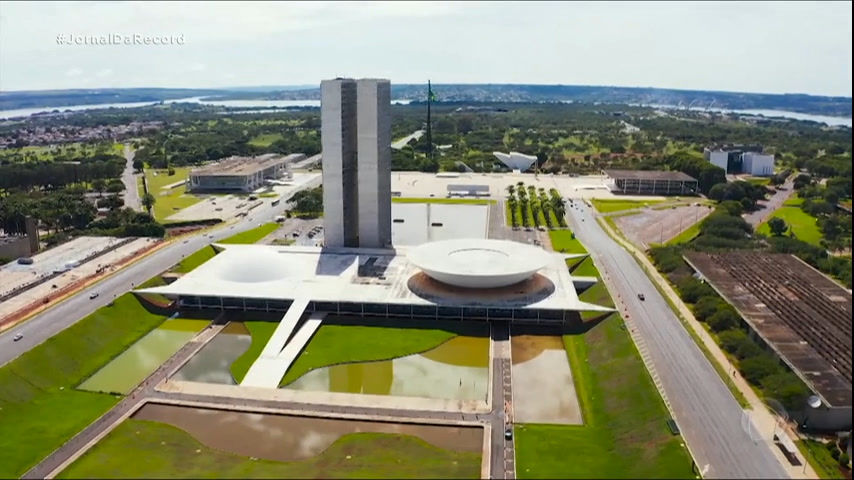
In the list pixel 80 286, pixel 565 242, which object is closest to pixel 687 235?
pixel 565 242

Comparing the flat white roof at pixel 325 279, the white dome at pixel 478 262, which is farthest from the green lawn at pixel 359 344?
the white dome at pixel 478 262

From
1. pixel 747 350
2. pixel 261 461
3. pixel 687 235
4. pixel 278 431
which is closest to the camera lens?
pixel 261 461

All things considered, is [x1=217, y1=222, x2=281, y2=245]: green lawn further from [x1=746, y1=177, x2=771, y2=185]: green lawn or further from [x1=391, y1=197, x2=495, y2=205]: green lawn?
[x1=746, y1=177, x2=771, y2=185]: green lawn

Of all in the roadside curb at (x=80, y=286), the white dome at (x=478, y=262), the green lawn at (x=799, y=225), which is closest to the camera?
the roadside curb at (x=80, y=286)

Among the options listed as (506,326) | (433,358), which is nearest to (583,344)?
(506,326)

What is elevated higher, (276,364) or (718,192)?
(718,192)

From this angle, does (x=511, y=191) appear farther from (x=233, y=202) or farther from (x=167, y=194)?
(x=167, y=194)

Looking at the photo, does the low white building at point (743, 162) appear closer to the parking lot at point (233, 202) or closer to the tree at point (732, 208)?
the tree at point (732, 208)

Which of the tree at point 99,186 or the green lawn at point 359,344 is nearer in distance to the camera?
the green lawn at point 359,344
